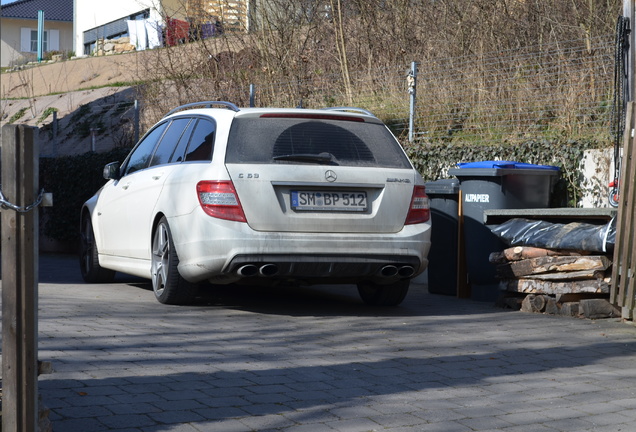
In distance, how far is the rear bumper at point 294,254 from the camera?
7.11m

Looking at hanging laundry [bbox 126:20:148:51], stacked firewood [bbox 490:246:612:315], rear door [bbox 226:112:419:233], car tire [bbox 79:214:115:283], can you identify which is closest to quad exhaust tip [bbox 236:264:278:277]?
rear door [bbox 226:112:419:233]

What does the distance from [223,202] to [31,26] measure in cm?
6289

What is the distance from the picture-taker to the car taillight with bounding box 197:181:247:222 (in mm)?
7129

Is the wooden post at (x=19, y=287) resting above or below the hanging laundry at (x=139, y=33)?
below

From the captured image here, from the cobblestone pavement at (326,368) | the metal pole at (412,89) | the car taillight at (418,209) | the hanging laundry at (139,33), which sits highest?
the hanging laundry at (139,33)

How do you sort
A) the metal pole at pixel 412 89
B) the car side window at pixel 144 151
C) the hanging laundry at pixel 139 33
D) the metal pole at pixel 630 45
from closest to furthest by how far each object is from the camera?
the car side window at pixel 144 151 → the metal pole at pixel 630 45 → the metal pole at pixel 412 89 → the hanging laundry at pixel 139 33

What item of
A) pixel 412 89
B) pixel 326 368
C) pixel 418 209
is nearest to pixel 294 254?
pixel 418 209

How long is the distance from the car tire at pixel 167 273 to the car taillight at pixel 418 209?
188 centimetres

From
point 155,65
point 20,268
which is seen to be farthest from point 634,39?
point 155,65

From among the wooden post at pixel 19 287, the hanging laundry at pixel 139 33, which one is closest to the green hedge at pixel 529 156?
the wooden post at pixel 19 287

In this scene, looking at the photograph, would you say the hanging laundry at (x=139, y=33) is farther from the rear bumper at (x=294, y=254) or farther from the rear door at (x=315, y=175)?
the rear bumper at (x=294, y=254)

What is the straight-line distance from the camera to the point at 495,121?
41.2 feet

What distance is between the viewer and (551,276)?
807cm

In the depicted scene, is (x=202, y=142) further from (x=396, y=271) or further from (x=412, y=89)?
(x=412, y=89)
